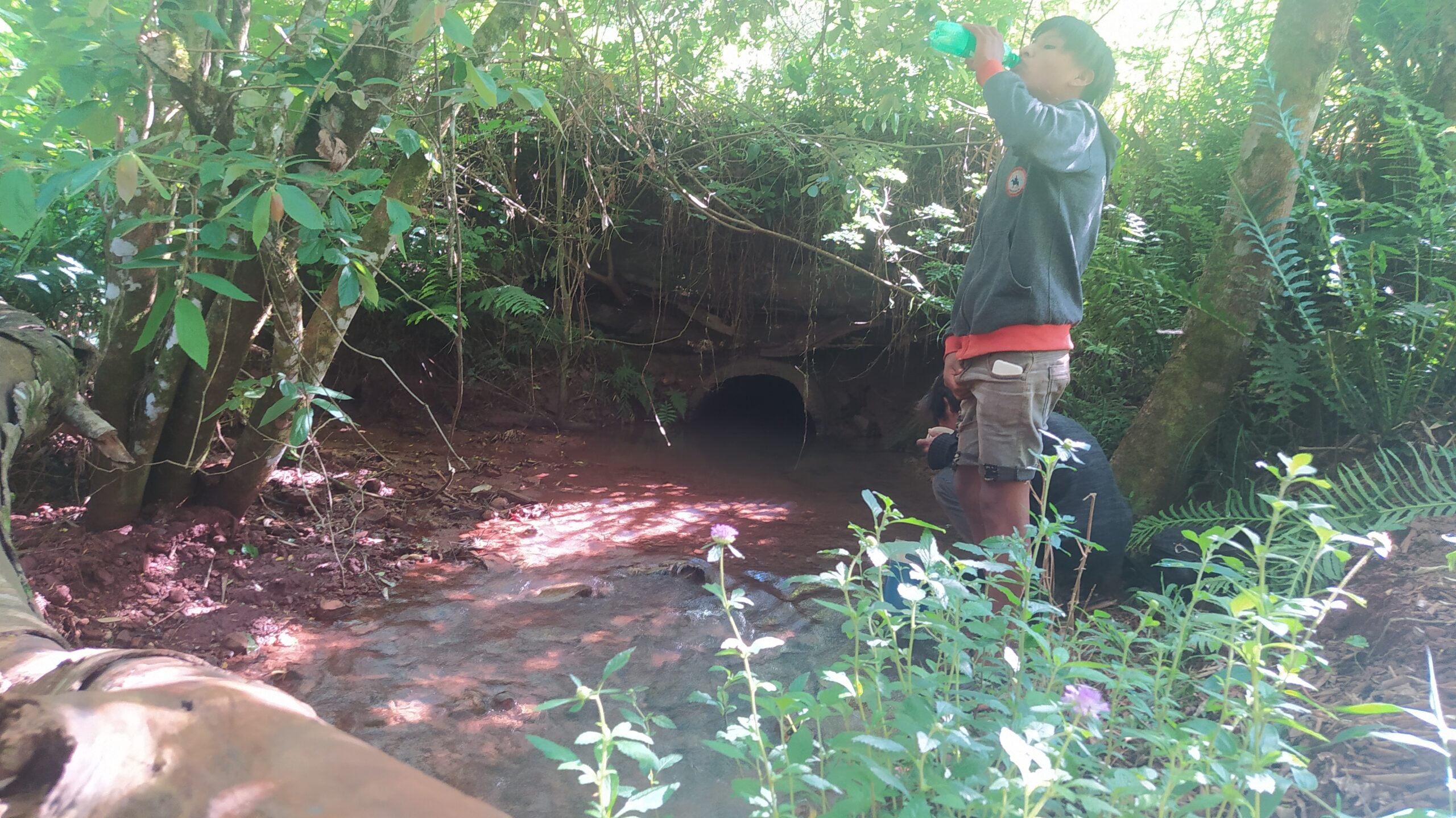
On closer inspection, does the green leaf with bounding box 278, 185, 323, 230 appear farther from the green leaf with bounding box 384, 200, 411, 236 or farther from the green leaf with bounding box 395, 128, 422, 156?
the green leaf with bounding box 395, 128, 422, 156

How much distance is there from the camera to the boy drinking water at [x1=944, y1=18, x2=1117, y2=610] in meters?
A: 2.27

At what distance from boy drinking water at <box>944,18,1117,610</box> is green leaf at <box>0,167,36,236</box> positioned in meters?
2.36

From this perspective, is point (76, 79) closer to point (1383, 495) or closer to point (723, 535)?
point (723, 535)

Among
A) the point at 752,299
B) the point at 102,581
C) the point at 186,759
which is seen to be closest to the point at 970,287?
the point at 186,759

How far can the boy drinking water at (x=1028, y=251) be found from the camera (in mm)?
2271

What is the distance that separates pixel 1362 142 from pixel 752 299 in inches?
182

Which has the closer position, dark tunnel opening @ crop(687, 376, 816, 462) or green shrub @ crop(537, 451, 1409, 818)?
green shrub @ crop(537, 451, 1409, 818)

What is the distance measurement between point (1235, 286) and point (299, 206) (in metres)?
3.60

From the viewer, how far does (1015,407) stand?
2.39m

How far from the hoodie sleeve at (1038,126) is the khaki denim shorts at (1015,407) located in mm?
606

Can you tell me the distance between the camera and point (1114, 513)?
2994mm

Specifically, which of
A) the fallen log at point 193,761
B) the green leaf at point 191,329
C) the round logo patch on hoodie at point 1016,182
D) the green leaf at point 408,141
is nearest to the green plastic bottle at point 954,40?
the round logo patch on hoodie at point 1016,182

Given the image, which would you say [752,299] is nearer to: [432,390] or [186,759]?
[432,390]

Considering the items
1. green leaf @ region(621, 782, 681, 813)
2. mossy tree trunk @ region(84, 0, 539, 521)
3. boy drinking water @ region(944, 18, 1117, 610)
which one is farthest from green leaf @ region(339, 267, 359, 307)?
boy drinking water @ region(944, 18, 1117, 610)
